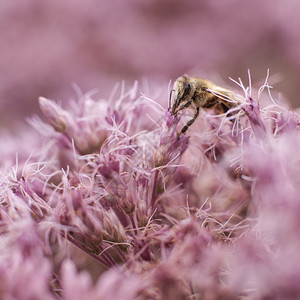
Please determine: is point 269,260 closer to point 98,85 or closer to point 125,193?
point 125,193

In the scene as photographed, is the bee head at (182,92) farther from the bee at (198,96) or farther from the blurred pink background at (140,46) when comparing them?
the blurred pink background at (140,46)

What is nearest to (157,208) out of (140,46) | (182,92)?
(182,92)

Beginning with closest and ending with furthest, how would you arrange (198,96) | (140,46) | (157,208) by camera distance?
(157,208) < (198,96) < (140,46)

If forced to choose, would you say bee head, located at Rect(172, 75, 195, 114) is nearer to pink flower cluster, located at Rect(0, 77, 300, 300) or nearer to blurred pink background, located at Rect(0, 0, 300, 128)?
pink flower cluster, located at Rect(0, 77, 300, 300)

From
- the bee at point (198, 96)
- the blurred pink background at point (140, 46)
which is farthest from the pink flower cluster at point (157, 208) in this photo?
the blurred pink background at point (140, 46)

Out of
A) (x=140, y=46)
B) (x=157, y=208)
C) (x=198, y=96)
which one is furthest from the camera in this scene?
(x=140, y=46)

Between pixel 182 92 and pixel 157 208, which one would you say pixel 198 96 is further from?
pixel 157 208

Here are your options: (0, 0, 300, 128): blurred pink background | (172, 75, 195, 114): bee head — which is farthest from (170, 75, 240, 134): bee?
(0, 0, 300, 128): blurred pink background
